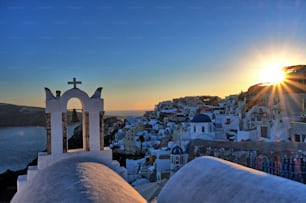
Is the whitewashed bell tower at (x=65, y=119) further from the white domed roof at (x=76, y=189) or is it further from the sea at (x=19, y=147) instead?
the sea at (x=19, y=147)

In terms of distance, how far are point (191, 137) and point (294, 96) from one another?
25.5 ft

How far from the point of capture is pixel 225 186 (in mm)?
3516

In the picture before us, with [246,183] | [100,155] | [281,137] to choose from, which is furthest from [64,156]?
[281,137]

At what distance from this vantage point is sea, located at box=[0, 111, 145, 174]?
1027 inches

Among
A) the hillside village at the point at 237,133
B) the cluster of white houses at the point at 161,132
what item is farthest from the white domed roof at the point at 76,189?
the hillside village at the point at 237,133

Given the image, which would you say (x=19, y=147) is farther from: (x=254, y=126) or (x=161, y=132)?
(x=254, y=126)

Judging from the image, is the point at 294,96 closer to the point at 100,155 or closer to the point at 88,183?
the point at 100,155

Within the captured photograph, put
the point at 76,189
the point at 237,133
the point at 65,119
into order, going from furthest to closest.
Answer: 1. the point at 237,133
2. the point at 65,119
3. the point at 76,189

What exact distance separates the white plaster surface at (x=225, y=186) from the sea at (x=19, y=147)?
20.1 m

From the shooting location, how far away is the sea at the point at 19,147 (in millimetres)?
26094

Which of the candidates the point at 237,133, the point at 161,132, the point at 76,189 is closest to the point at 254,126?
the point at 237,133

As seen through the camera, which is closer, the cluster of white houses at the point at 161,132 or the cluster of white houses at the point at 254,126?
the cluster of white houses at the point at 161,132

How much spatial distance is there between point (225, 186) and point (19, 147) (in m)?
32.3

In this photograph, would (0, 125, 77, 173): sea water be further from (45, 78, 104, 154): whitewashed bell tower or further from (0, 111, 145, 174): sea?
(45, 78, 104, 154): whitewashed bell tower
